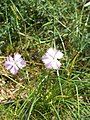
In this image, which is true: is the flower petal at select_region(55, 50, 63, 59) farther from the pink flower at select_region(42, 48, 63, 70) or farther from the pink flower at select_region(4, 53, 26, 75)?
the pink flower at select_region(4, 53, 26, 75)

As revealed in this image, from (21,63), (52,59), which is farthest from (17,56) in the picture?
(52,59)

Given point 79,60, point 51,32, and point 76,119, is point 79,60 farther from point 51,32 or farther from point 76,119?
point 76,119

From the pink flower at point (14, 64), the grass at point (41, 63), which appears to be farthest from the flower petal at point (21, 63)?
the grass at point (41, 63)

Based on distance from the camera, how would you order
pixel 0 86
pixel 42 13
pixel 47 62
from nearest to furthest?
pixel 47 62
pixel 0 86
pixel 42 13

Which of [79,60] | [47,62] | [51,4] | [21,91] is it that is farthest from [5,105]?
[51,4]

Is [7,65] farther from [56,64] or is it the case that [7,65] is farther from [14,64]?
[56,64]

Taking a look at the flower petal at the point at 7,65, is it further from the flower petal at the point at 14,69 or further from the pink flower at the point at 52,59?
the pink flower at the point at 52,59

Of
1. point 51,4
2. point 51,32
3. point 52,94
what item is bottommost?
point 52,94
